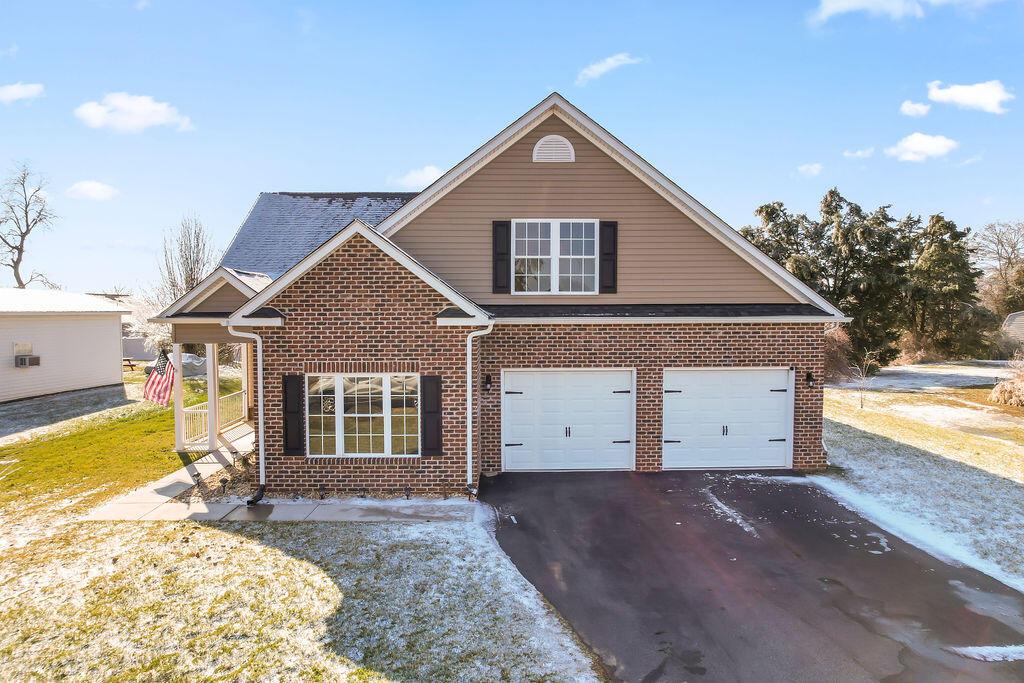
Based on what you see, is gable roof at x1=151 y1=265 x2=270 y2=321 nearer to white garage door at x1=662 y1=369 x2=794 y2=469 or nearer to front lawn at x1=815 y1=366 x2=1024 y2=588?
white garage door at x1=662 y1=369 x2=794 y2=469

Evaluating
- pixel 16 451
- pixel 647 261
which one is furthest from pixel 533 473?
pixel 16 451

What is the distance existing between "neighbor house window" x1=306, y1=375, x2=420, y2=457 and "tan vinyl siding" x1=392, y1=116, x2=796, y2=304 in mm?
2808

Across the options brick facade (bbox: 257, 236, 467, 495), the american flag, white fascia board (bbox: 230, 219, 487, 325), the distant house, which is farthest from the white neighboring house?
the distant house

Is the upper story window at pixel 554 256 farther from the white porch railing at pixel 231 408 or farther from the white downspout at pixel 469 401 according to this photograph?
the white porch railing at pixel 231 408

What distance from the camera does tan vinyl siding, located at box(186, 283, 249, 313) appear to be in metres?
10.9

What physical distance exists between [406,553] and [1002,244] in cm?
6073

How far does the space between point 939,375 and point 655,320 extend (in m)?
26.7

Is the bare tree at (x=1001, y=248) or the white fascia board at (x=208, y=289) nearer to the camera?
the white fascia board at (x=208, y=289)

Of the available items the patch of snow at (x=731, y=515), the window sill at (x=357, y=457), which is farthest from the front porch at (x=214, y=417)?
the patch of snow at (x=731, y=515)

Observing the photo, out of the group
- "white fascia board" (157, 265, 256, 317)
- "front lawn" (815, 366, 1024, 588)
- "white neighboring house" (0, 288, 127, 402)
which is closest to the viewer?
"front lawn" (815, 366, 1024, 588)

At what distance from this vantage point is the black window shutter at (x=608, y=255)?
11219 mm

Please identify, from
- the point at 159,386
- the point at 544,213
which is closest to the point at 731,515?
the point at 544,213

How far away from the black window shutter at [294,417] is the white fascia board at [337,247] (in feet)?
4.69

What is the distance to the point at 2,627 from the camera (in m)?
5.78
